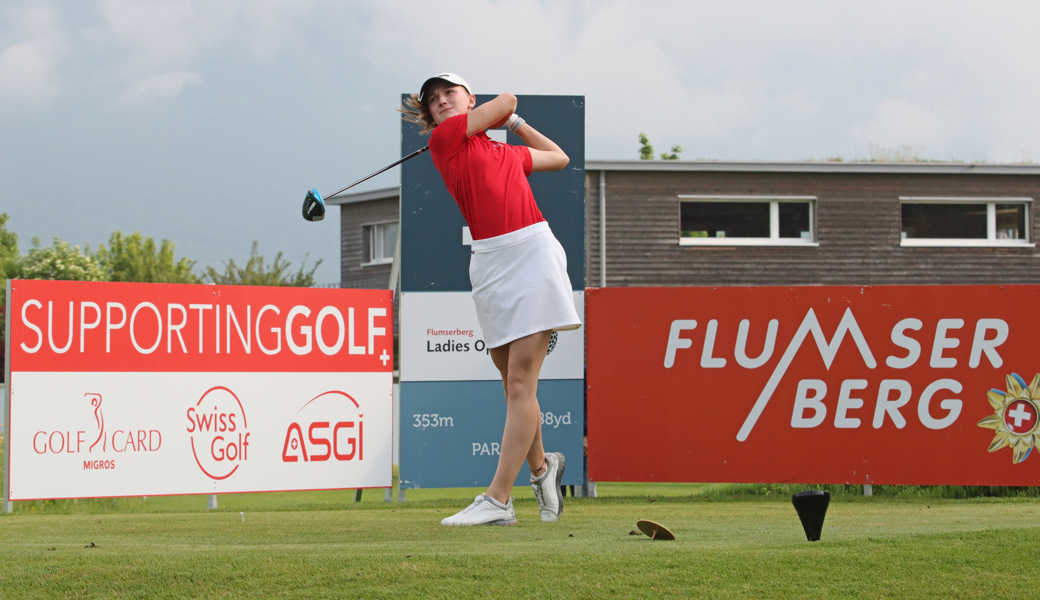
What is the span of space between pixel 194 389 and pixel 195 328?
440 millimetres

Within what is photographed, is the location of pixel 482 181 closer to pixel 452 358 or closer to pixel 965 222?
pixel 452 358

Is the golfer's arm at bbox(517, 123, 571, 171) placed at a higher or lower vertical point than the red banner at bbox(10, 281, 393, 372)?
higher

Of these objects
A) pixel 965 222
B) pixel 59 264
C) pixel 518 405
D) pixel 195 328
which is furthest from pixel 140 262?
pixel 518 405

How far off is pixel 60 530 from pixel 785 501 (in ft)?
14.3

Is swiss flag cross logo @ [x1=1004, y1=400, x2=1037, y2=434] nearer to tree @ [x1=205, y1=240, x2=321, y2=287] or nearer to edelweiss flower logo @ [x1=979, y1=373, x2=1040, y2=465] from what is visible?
edelweiss flower logo @ [x1=979, y1=373, x2=1040, y2=465]

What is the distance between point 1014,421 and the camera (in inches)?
265

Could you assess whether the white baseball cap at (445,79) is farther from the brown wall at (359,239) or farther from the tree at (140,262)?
the tree at (140,262)

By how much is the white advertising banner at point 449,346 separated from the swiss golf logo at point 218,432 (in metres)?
1.22

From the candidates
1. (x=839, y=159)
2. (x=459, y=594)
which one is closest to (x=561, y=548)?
(x=459, y=594)

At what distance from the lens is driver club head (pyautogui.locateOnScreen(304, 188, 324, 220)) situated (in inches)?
198

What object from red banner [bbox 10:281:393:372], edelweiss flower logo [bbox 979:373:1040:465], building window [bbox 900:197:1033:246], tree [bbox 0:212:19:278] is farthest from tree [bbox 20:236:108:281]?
edelweiss flower logo [bbox 979:373:1040:465]

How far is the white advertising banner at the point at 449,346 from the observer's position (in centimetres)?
706

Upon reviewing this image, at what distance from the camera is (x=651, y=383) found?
6.89 metres

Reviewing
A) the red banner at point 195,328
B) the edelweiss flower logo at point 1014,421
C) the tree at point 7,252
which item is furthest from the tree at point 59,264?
the edelweiss flower logo at point 1014,421
